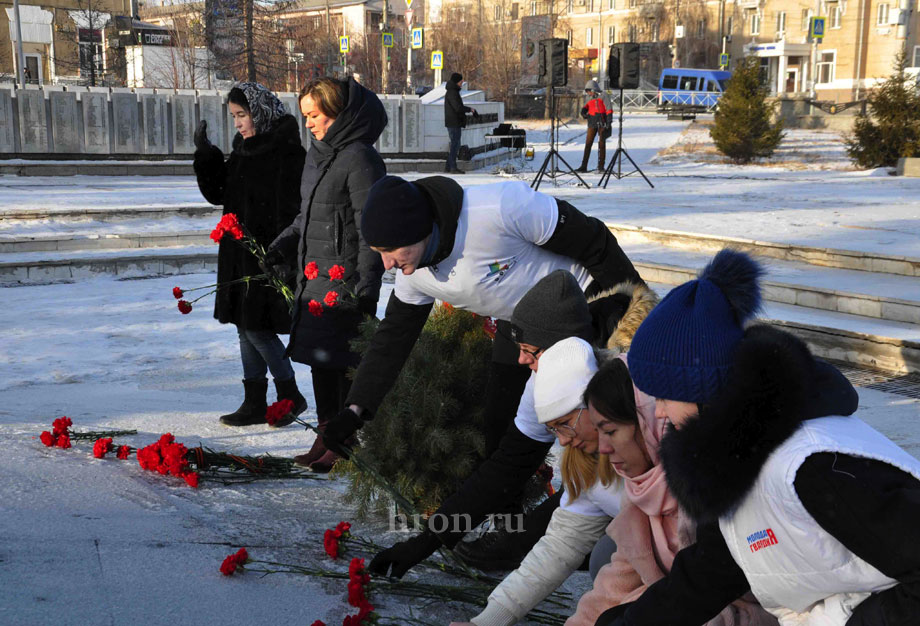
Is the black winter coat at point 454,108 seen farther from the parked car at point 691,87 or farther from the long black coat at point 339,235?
the parked car at point 691,87

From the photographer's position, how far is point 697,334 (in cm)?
174

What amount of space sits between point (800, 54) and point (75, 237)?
53.1m

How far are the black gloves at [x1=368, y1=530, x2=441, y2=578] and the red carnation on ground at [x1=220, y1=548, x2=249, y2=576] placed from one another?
408mm

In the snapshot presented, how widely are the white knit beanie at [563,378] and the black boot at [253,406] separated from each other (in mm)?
2603

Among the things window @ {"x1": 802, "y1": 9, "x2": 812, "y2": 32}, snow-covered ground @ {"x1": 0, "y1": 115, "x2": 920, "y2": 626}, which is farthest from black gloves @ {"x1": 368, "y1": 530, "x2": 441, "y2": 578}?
window @ {"x1": 802, "y1": 9, "x2": 812, "y2": 32}

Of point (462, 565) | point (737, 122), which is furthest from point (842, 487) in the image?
point (737, 122)

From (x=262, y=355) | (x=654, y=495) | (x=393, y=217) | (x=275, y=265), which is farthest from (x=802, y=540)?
(x=262, y=355)

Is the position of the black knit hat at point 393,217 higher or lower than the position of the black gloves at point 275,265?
higher

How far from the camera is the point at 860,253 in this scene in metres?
8.23

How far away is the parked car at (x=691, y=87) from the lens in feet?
145

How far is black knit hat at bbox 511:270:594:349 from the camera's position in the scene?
104 inches

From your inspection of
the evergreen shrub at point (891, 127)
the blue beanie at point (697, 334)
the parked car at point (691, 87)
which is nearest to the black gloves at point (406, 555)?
the blue beanie at point (697, 334)

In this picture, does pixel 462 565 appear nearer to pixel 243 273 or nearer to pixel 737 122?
pixel 243 273

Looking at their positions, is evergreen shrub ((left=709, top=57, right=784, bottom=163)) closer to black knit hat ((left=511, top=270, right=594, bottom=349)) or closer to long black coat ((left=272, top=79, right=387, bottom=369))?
long black coat ((left=272, top=79, right=387, bottom=369))
